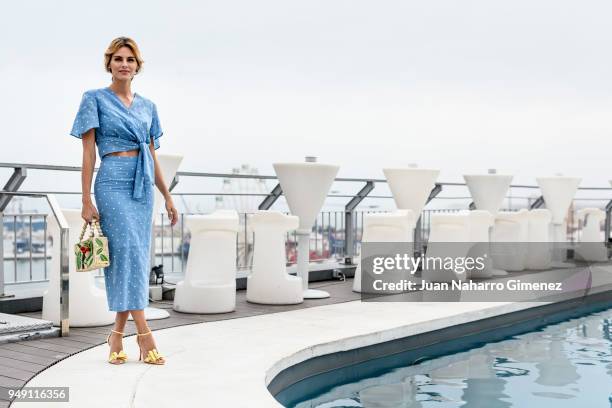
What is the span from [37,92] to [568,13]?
7.05m

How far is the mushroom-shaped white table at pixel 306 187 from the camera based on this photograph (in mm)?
6637

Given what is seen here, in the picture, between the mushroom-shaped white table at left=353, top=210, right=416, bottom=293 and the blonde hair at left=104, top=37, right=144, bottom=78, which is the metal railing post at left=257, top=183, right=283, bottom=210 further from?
the blonde hair at left=104, top=37, right=144, bottom=78

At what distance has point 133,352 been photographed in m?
4.21

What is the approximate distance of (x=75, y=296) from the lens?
16.6 feet

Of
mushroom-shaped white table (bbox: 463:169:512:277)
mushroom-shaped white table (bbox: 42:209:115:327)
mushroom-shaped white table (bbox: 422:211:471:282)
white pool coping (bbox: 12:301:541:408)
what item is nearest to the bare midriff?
white pool coping (bbox: 12:301:541:408)

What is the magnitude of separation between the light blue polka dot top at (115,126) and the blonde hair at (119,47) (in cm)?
14

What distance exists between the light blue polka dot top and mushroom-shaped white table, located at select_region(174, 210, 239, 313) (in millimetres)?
2002

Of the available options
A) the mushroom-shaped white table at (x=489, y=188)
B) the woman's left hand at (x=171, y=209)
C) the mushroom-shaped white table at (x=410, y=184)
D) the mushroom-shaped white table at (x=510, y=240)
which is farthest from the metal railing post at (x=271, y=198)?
the woman's left hand at (x=171, y=209)

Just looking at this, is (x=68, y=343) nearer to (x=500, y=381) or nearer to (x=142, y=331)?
(x=142, y=331)

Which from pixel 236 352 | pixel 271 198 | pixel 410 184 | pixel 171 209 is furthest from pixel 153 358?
pixel 410 184

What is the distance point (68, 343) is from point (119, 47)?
179cm

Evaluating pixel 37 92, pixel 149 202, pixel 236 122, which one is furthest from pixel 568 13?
pixel 149 202

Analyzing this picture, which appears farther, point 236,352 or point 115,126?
point 236,352

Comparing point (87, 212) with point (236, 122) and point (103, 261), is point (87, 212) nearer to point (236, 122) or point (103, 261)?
point (103, 261)
